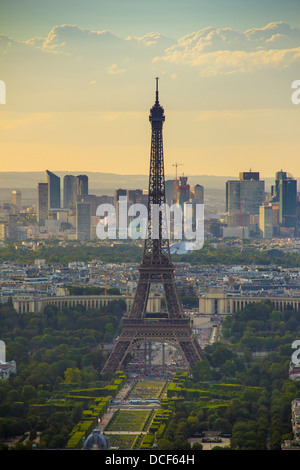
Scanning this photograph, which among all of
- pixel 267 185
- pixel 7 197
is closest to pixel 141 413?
pixel 7 197

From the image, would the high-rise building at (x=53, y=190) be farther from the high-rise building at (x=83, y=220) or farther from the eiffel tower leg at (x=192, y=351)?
the eiffel tower leg at (x=192, y=351)

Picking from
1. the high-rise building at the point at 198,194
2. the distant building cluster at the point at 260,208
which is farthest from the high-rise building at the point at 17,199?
the distant building cluster at the point at 260,208

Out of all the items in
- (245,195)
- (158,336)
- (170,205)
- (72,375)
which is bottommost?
(72,375)

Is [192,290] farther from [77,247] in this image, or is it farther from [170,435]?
[77,247]

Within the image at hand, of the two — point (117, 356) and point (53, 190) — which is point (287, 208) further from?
point (117, 356)

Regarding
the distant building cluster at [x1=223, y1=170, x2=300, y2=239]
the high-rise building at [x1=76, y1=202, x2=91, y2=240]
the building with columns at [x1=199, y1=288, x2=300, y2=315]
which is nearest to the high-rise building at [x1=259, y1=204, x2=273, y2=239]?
the distant building cluster at [x1=223, y1=170, x2=300, y2=239]

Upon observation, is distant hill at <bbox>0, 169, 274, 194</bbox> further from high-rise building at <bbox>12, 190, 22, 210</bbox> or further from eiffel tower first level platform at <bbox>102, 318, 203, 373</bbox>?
eiffel tower first level platform at <bbox>102, 318, 203, 373</bbox>

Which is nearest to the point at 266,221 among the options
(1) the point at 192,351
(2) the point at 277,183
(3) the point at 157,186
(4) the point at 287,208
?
(4) the point at 287,208
